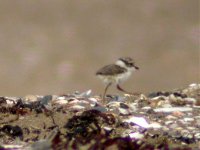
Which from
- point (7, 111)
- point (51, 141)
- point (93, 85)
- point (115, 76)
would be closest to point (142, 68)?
point (93, 85)

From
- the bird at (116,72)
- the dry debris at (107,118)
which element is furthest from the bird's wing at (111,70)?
the dry debris at (107,118)

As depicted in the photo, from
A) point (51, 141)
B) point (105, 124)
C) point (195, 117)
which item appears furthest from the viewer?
point (195, 117)

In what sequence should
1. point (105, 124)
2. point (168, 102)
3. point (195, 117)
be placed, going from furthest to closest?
1. point (168, 102)
2. point (195, 117)
3. point (105, 124)

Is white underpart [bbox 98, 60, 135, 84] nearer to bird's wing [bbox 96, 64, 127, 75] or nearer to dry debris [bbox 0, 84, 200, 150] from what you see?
bird's wing [bbox 96, 64, 127, 75]

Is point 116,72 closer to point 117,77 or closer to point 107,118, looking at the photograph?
point 117,77

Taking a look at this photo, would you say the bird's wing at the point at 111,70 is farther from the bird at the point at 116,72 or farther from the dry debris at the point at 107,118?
the dry debris at the point at 107,118

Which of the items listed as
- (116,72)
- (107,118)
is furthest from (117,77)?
(107,118)

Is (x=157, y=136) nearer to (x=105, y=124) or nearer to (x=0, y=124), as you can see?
(x=105, y=124)

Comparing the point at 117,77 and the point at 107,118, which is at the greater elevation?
the point at 117,77

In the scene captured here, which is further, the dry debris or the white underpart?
the white underpart

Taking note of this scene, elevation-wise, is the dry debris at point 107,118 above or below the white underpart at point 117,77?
below

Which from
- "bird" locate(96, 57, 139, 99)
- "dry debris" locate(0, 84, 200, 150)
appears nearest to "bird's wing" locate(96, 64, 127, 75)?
"bird" locate(96, 57, 139, 99)
